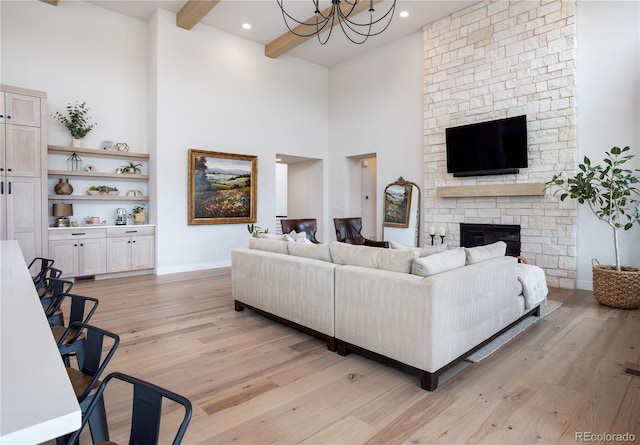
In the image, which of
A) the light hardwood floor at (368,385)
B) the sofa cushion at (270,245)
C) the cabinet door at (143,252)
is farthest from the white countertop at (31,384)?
the cabinet door at (143,252)

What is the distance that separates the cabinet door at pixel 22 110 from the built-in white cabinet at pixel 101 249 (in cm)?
146

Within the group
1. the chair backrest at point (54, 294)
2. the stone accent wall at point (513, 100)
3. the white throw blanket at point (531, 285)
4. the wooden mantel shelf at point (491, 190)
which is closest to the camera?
the chair backrest at point (54, 294)

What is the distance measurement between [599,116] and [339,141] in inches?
186

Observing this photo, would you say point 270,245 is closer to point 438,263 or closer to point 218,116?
point 438,263

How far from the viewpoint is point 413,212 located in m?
6.71

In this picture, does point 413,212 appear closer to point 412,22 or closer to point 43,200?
point 412,22

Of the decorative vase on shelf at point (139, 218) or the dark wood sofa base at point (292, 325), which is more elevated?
the decorative vase on shelf at point (139, 218)

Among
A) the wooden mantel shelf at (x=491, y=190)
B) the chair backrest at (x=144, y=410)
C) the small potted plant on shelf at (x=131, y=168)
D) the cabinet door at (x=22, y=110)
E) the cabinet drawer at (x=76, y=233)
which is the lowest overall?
the chair backrest at (x=144, y=410)

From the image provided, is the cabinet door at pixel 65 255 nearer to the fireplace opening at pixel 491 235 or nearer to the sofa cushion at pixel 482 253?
the sofa cushion at pixel 482 253

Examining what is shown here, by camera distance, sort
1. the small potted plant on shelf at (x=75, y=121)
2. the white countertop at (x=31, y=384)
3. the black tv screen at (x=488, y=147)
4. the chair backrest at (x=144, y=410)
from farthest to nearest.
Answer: the small potted plant on shelf at (x=75, y=121) < the black tv screen at (x=488, y=147) < the chair backrest at (x=144, y=410) < the white countertop at (x=31, y=384)

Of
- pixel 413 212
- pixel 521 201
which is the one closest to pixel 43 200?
pixel 413 212

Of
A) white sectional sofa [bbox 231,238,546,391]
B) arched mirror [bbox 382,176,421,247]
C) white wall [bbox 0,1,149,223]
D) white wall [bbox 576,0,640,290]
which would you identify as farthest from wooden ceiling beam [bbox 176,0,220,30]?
white wall [bbox 576,0,640,290]

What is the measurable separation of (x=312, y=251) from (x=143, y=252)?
3862mm

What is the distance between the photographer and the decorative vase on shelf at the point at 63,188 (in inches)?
211
